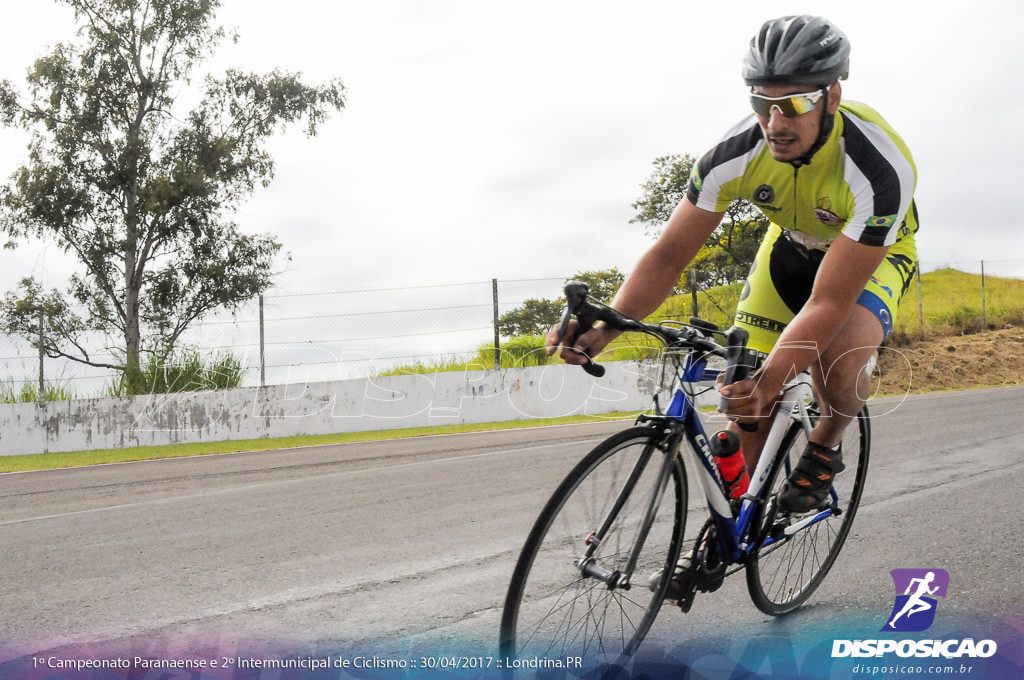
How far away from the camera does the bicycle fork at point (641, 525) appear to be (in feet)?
8.43

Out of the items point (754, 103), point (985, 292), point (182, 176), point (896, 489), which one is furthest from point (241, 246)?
point (754, 103)

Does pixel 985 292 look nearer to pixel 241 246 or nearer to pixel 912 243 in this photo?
pixel 241 246

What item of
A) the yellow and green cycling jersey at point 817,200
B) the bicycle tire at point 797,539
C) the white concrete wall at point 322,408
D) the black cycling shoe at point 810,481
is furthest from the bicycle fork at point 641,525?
the white concrete wall at point 322,408

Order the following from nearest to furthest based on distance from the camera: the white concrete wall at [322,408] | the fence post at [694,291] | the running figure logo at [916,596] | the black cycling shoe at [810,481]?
the black cycling shoe at [810,481] < the running figure logo at [916,596] < the white concrete wall at [322,408] < the fence post at [694,291]

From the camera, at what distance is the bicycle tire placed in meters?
3.22

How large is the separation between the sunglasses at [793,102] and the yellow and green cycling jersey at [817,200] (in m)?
0.18

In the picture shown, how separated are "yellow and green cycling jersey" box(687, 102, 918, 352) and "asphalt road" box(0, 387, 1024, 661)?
1.21 metres

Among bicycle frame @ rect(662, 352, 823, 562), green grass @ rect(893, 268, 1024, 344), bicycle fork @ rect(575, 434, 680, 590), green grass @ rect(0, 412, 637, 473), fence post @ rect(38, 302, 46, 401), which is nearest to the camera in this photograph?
bicycle fork @ rect(575, 434, 680, 590)

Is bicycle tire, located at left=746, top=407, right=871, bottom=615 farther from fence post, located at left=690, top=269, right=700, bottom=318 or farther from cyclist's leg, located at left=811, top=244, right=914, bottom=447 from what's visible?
fence post, located at left=690, top=269, right=700, bottom=318

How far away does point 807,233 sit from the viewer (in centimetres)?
329

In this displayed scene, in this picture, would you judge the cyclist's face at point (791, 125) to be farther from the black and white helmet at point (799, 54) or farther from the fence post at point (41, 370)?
the fence post at point (41, 370)

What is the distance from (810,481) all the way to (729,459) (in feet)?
1.33

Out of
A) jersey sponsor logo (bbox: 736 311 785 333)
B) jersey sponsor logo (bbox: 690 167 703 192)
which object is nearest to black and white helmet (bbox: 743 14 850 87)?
jersey sponsor logo (bbox: 690 167 703 192)

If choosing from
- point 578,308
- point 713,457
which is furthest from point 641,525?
point 578,308
